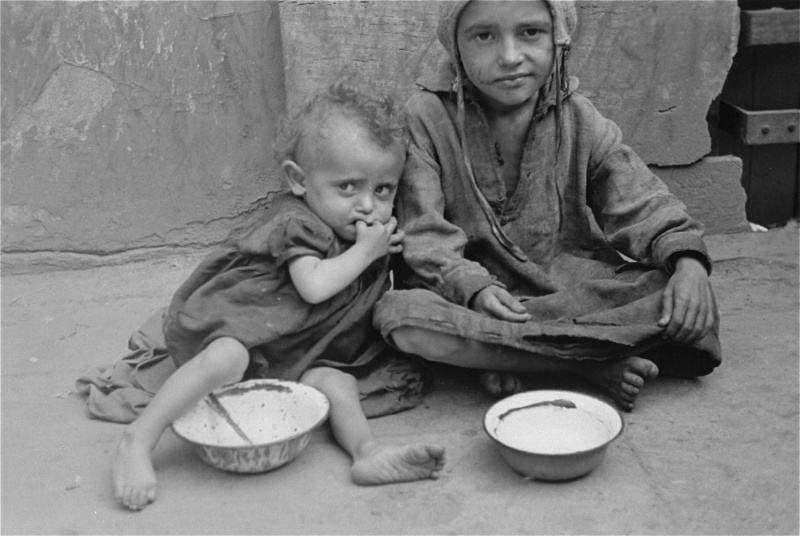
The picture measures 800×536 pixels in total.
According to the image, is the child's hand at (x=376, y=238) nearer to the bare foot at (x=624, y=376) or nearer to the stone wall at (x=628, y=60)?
the bare foot at (x=624, y=376)

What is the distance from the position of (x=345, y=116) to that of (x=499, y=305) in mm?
663

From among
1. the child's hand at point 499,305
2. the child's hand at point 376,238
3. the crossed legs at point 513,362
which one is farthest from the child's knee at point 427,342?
the child's hand at point 376,238

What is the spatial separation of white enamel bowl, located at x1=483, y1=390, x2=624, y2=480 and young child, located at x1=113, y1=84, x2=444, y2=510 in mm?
329

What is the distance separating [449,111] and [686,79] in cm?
122

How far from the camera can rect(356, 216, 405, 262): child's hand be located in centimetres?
272

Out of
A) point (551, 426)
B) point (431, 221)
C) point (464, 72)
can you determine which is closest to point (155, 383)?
point (431, 221)

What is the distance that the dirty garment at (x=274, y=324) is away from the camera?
8.68 feet

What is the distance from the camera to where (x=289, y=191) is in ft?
9.43

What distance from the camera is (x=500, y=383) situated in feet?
9.21

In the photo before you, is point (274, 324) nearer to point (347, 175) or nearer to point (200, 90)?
Result: point (347, 175)

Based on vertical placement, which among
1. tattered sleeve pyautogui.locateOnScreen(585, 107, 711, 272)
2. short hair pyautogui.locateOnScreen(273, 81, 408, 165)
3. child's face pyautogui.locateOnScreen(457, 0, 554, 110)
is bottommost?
tattered sleeve pyautogui.locateOnScreen(585, 107, 711, 272)

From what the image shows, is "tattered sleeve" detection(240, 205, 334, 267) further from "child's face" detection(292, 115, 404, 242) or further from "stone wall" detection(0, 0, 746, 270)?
"stone wall" detection(0, 0, 746, 270)

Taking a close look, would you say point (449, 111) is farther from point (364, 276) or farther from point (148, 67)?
point (148, 67)

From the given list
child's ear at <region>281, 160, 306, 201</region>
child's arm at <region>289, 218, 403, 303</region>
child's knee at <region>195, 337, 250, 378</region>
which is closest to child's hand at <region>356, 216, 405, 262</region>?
child's arm at <region>289, 218, 403, 303</region>
